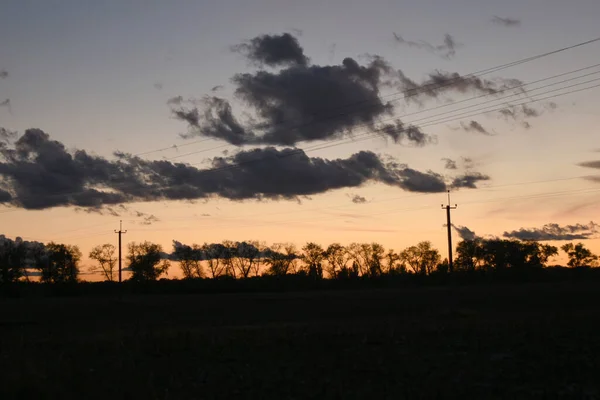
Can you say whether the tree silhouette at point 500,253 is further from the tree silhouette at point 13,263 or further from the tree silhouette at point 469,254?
the tree silhouette at point 13,263

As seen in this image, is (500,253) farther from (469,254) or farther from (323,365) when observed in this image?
(323,365)

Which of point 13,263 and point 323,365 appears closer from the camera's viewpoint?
point 323,365

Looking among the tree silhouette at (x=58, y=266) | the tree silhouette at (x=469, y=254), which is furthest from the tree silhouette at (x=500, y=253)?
the tree silhouette at (x=58, y=266)

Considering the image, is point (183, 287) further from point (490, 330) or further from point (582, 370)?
point (582, 370)

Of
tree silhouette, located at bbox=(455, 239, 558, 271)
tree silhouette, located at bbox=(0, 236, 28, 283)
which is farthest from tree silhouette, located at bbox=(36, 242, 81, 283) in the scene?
tree silhouette, located at bbox=(455, 239, 558, 271)

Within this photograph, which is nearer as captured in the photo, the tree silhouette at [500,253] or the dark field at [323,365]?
the dark field at [323,365]

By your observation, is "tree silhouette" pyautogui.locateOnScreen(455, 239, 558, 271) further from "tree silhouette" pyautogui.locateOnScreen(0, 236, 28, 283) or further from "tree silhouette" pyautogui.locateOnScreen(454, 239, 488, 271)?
"tree silhouette" pyautogui.locateOnScreen(0, 236, 28, 283)

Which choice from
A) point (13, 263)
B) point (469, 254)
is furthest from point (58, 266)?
point (469, 254)

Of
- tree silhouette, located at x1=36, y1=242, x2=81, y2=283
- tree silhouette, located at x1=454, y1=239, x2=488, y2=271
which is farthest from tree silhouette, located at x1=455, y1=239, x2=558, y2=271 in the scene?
tree silhouette, located at x1=36, y1=242, x2=81, y2=283

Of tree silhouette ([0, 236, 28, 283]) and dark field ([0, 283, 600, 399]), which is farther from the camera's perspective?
tree silhouette ([0, 236, 28, 283])

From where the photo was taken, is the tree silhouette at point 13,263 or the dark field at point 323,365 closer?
the dark field at point 323,365

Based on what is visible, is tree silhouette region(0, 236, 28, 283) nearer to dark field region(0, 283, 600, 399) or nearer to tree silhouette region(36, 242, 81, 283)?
tree silhouette region(36, 242, 81, 283)

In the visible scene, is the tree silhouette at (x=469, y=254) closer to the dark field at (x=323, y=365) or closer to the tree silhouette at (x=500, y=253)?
the tree silhouette at (x=500, y=253)

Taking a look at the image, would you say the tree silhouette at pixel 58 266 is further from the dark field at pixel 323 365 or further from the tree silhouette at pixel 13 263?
the dark field at pixel 323 365
